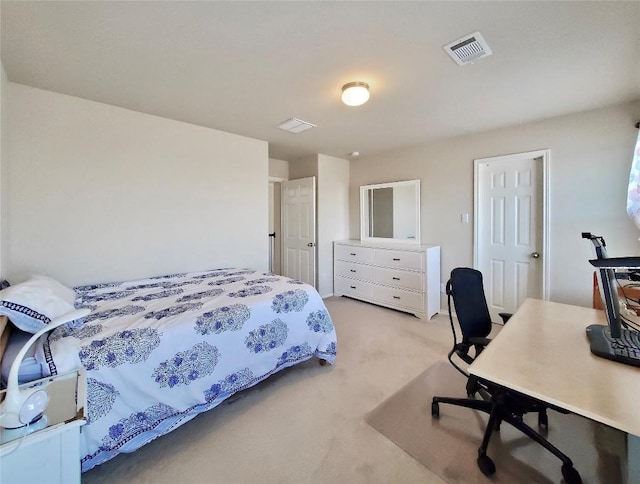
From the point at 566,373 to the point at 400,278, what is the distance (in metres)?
2.77

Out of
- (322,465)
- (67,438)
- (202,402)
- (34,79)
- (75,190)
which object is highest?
(34,79)

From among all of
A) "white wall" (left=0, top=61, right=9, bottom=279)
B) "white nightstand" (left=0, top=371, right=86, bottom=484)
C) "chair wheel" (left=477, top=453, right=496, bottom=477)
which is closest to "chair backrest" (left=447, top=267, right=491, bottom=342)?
"chair wheel" (left=477, top=453, right=496, bottom=477)

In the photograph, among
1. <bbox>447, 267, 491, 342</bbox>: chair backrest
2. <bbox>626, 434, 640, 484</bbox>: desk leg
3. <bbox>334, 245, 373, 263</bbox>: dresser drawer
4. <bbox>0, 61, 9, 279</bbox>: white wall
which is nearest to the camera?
<bbox>626, 434, 640, 484</bbox>: desk leg

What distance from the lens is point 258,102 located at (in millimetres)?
2592

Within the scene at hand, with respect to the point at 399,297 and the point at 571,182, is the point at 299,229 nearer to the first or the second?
the point at 399,297

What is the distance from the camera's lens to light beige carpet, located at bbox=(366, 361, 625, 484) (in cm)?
147

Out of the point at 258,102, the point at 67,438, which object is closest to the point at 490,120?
the point at 258,102

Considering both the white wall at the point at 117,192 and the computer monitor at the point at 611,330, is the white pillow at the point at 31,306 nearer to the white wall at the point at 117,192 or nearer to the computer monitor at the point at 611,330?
the white wall at the point at 117,192

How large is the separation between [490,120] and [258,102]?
8.06 feet

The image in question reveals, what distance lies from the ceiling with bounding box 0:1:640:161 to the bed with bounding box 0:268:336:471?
1.69m

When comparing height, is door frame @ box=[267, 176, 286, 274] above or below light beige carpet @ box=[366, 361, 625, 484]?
above

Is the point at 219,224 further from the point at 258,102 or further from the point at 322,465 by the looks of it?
the point at 322,465

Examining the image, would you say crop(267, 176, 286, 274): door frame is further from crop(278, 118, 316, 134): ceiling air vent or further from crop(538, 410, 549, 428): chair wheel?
crop(538, 410, 549, 428): chair wheel

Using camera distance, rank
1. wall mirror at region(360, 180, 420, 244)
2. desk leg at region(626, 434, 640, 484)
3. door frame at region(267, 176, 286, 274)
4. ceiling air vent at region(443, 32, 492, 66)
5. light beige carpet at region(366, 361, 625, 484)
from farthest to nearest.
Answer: door frame at region(267, 176, 286, 274) → wall mirror at region(360, 180, 420, 244) → ceiling air vent at region(443, 32, 492, 66) → light beige carpet at region(366, 361, 625, 484) → desk leg at region(626, 434, 640, 484)
